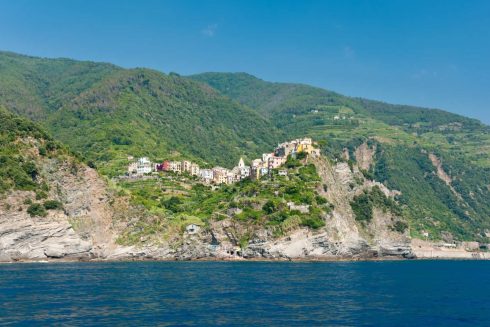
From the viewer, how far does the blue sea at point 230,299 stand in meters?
55.4

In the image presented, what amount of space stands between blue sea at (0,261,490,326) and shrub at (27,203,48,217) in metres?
20.9

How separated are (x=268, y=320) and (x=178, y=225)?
303 ft

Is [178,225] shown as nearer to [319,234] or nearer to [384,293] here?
[319,234]

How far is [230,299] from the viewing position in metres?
68.7

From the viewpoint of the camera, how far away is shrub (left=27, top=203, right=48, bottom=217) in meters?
125

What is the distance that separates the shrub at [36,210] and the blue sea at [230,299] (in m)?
20.9

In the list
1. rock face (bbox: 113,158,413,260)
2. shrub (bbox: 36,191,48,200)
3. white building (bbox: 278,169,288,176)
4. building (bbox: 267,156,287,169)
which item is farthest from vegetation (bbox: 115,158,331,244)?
shrub (bbox: 36,191,48,200)

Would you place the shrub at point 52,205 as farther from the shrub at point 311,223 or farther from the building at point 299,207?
the shrub at point 311,223

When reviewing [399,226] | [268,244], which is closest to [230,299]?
[268,244]

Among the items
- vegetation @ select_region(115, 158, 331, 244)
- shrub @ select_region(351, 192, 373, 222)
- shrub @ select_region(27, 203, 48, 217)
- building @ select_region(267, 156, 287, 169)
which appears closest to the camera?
shrub @ select_region(27, 203, 48, 217)

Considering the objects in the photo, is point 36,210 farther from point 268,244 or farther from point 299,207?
point 299,207

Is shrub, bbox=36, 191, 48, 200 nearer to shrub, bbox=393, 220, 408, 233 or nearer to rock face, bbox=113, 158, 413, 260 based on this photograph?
rock face, bbox=113, 158, 413, 260

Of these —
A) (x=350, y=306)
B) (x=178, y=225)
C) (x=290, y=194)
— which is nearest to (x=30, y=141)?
(x=178, y=225)

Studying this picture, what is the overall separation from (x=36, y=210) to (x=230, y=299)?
230 ft
